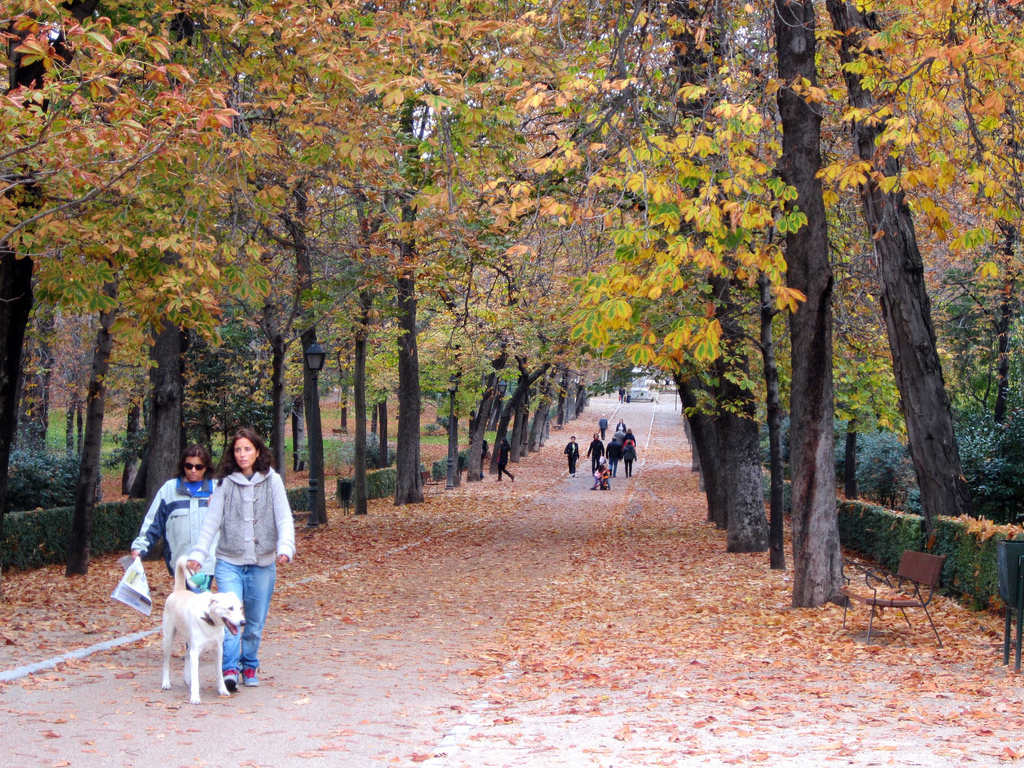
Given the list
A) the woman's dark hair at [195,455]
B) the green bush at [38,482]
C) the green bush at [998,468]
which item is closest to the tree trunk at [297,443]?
the green bush at [38,482]

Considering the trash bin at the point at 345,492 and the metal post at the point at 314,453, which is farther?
the trash bin at the point at 345,492

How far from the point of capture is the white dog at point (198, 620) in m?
6.08

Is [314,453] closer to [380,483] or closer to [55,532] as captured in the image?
[55,532]

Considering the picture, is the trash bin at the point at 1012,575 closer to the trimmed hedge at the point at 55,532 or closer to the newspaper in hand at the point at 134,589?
the newspaper in hand at the point at 134,589

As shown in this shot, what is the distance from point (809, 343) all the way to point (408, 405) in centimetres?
1593

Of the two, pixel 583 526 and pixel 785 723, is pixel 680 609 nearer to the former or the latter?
pixel 785 723

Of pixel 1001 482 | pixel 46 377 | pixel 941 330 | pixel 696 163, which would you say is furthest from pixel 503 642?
pixel 46 377

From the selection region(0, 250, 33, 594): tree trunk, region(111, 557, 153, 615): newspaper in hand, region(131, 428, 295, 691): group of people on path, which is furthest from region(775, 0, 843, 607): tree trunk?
region(0, 250, 33, 594): tree trunk

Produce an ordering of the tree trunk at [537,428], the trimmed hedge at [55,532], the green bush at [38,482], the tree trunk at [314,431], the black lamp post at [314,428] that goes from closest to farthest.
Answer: the trimmed hedge at [55,532], the green bush at [38,482], the black lamp post at [314,428], the tree trunk at [314,431], the tree trunk at [537,428]

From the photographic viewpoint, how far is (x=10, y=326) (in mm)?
10234

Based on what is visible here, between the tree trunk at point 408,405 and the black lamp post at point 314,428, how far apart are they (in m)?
2.51

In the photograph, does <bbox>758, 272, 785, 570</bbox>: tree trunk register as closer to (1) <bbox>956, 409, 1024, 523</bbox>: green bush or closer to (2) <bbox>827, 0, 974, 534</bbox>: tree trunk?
(2) <bbox>827, 0, 974, 534</bbox>: tree trunk

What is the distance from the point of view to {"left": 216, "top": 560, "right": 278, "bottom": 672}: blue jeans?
6.51m

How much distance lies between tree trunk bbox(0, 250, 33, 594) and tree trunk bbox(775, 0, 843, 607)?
26.6ft
